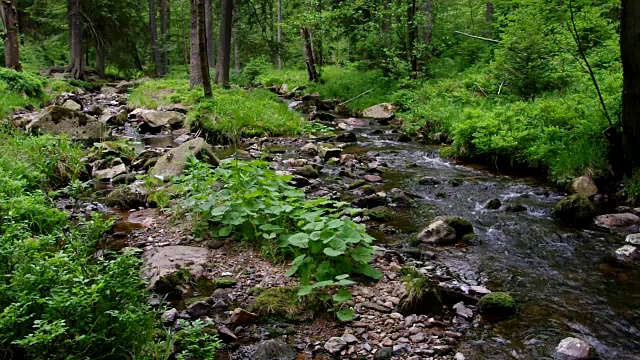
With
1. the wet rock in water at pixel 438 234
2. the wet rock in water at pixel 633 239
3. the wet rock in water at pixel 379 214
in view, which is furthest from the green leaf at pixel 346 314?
the wet rock in water at pixel 633 239

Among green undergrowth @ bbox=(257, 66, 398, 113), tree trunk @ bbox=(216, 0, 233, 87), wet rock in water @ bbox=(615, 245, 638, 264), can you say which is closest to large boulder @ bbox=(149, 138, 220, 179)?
wet rock in water @ bbox=(615, 245, 638, 264)

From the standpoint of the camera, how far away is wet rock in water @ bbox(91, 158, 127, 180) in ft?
30.0

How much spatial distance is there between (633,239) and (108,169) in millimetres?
9235

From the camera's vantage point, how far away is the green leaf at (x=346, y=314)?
167 inches

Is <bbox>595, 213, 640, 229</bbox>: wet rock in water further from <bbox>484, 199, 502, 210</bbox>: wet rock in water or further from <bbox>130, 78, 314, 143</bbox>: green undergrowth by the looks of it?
<bbox>130, 78, 314, 143</bbox>: green undergrowth

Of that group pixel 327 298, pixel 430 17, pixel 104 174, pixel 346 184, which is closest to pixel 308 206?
pixel 327 298

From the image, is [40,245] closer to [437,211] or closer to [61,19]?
[437,211]

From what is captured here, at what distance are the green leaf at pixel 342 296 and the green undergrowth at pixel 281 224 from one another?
0.05ft

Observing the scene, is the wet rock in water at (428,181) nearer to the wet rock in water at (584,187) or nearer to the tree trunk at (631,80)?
the wet rock in water at (584,187)

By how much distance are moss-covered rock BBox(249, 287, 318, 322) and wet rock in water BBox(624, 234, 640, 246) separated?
4.75 metres

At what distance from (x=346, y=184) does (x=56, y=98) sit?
15.5 metres

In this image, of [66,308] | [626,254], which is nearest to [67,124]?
[66,308]

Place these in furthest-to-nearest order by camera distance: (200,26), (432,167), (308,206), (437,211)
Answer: (200,26), (432,167), (437,211), (308,206)

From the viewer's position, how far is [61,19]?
85.5 feet
